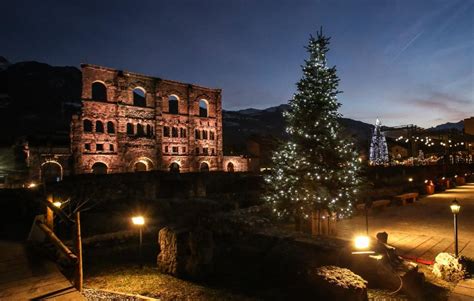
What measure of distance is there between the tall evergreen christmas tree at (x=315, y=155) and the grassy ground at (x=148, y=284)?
5783 mm

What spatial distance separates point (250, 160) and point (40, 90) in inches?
3077

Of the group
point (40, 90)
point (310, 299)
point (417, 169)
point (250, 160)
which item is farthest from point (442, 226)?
point (40, 90)

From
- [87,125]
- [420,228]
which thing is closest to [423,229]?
[420,228]

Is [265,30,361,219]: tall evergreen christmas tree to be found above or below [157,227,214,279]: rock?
above

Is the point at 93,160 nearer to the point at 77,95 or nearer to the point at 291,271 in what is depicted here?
the point at 291,271

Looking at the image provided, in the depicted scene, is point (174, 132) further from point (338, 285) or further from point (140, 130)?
point (338, 285)

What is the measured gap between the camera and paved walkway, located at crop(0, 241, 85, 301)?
5.98 metres

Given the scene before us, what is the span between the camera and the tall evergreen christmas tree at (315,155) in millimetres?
11883

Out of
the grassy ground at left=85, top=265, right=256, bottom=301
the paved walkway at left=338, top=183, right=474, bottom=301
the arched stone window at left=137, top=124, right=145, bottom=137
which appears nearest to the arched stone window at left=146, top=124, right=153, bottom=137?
the arched stone window at left=137, top=124, right=145, bottom=137

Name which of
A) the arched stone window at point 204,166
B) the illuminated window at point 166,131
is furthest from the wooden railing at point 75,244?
the arched stone window at point 204,166

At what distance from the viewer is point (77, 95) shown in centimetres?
10238

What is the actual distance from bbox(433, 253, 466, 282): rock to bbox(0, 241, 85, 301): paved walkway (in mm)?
9103

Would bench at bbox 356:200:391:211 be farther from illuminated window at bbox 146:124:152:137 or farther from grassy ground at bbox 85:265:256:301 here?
illuminated window at bbox 146:124:152:137

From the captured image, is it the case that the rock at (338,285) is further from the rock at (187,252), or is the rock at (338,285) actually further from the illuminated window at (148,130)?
the illuminated window at (148,130)
